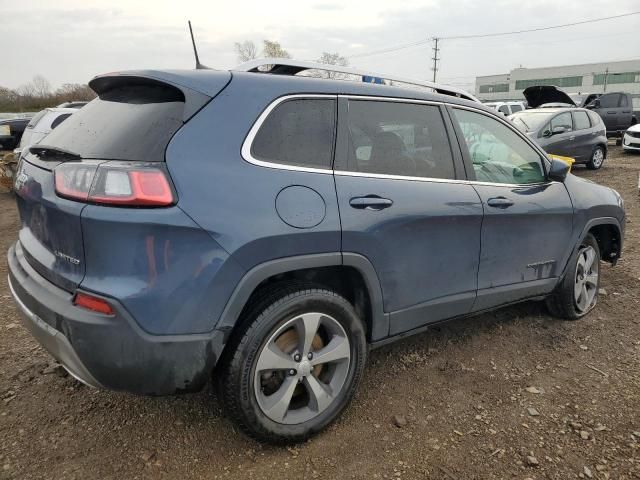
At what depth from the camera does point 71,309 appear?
193 centimetres

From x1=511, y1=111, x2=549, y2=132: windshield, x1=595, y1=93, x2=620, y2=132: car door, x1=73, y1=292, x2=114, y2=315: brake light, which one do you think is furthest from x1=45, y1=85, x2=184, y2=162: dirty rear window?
x1=595, y1=93, x2=620, y2=132: car door

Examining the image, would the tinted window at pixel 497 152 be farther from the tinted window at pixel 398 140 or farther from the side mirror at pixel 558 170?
the tinted window at pixel 398 140

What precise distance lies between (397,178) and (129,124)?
4.38 feet

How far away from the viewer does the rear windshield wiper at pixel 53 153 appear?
2137 mm

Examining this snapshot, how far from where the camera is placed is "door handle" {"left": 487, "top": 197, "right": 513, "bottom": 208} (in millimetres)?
2971

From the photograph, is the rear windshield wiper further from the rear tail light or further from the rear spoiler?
the rear spoiler

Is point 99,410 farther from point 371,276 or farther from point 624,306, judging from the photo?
point 624,306

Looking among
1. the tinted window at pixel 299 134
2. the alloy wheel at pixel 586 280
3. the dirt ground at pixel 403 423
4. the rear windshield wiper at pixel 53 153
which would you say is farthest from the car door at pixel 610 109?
the rear windshield wiper at pixel 53 153

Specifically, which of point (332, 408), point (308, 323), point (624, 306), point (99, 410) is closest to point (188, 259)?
point (308, 323)

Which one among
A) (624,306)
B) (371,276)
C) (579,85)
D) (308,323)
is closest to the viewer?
(308,323)

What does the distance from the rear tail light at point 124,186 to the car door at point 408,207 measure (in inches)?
32.7

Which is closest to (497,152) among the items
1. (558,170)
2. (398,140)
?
(558,170)

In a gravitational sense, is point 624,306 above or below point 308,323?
below

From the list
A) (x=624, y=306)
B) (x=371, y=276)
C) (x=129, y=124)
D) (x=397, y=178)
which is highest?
(x=129, y=124)
